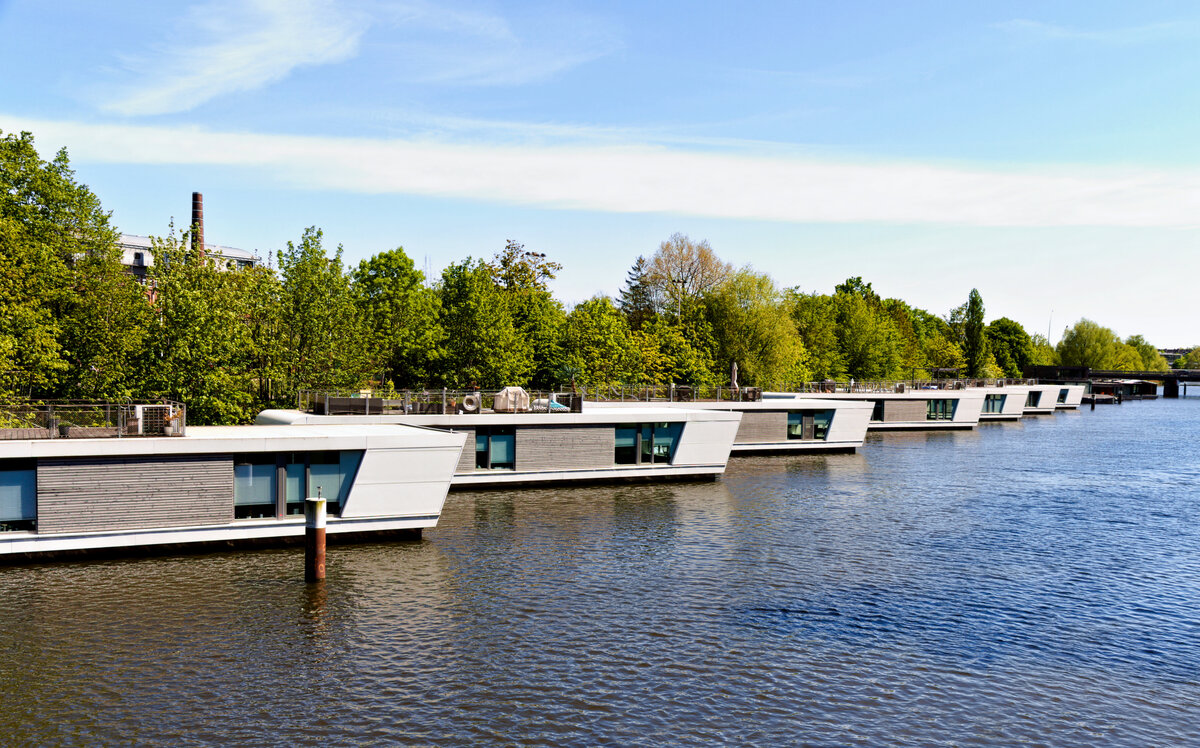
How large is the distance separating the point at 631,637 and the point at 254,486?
1459 centimetres

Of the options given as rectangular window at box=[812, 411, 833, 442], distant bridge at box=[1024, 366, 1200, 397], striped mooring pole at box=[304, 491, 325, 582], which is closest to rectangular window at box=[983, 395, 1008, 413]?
rectangular window at box=[812, 411, 833, 442]

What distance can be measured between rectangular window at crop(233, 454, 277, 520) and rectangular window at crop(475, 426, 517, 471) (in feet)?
45.4

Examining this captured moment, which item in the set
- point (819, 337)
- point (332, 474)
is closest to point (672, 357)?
point (819, 337)

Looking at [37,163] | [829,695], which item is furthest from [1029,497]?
[37,163]

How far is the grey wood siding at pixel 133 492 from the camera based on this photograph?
25.9 meters

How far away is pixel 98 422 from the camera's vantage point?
27828 millimetres

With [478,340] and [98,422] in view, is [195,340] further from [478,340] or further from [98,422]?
[478,340]

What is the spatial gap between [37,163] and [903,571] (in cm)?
4775

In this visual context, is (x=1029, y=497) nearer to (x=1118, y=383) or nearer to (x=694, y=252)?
(x=694, y=252)

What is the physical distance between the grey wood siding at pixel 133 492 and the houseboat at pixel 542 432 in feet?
39.8

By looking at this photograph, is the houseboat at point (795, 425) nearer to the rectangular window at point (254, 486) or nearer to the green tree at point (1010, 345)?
the rectangular window at point (254, 486)

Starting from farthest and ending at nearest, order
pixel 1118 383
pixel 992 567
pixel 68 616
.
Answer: pixel 1118 383
pixel 992 567
pixel 68 616

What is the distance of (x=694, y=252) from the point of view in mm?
→ 98938

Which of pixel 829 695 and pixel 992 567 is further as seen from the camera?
pixel 992 567
